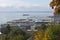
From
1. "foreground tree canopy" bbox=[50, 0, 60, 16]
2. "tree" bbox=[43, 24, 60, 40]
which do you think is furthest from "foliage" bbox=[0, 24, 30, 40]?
"foreground tree canopy" bbox=[50, 0, 60, 16]

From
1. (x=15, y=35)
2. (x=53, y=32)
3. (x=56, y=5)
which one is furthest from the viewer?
(x=15, y=35)

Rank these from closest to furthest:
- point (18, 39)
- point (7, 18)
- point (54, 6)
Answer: point (54, 6) < point (18, 39) < point (7, 18)

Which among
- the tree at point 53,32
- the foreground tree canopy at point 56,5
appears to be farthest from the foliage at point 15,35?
the foreground tree canopy at point 56,5

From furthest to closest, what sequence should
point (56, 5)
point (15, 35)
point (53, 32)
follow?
point (15, 35) < point (53, 32) < point (56, 5)

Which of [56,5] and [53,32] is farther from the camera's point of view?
[53,32]

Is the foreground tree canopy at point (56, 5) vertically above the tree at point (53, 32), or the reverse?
the foreground tree canopy at point (56, 5)

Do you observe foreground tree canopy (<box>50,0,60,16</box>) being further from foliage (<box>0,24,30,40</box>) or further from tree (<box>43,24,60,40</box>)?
foliage (<box>0,24,30,40</box>)

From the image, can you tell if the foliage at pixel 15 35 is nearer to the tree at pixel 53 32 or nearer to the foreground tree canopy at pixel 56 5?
the tree at pixel 53 32

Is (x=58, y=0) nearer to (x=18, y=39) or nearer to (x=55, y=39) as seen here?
(x=55, y=39)

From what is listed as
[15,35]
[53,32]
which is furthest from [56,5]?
[15,35]

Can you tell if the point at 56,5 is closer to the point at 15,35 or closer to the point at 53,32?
the point at 53,32

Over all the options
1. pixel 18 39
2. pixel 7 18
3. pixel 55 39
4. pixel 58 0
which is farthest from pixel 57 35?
pixel 7 18
